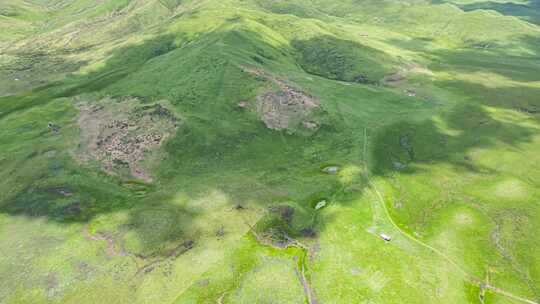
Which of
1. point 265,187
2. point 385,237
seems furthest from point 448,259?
point 265,187

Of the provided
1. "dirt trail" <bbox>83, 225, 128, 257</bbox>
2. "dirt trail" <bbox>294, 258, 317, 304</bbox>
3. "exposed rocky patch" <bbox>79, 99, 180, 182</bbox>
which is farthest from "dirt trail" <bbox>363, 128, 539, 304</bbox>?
"exposed rocky patch" <bbox>79, 99, 180, 182</bbox>

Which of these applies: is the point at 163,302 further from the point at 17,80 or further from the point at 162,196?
the point at 17,80

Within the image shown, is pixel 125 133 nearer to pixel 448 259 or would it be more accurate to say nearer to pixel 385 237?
pixel 385 237

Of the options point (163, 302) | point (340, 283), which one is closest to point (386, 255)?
point (340, 283)

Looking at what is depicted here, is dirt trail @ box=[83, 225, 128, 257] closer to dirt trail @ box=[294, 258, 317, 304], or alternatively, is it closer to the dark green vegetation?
the dark green vegetation

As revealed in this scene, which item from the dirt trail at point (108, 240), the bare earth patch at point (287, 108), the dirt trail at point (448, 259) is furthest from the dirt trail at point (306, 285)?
the bare earth patch at point (287, 108)

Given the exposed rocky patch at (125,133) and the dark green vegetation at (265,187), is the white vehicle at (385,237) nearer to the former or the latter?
the dark green vegetation at (265,187)
